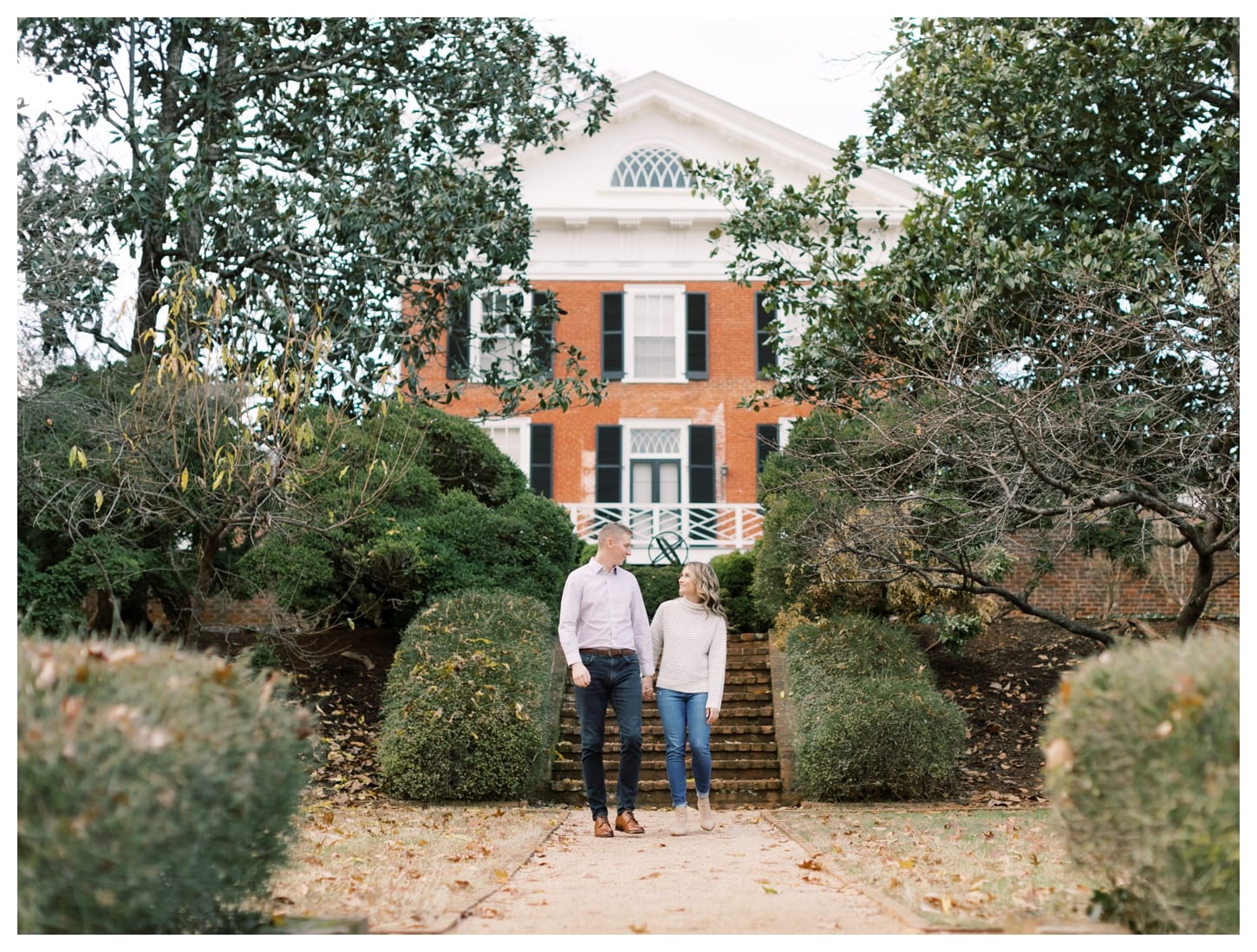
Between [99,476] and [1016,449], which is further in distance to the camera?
[99,476]

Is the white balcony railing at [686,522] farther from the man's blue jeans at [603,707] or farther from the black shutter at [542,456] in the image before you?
the man's blue jeans at [603,707]

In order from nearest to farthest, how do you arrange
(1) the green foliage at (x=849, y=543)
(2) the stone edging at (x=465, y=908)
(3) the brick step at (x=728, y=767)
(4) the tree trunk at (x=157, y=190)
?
(2) the stone edging at (x=465, y=908) → (1) the green foliage at (x=849, y=543) → (3) the brick step at (x=728, y=767) → (4) the tree trunk at (x=157, y=190)

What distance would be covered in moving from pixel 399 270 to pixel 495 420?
9860mm

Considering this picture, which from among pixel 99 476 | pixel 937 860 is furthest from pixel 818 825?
pixel 99 476

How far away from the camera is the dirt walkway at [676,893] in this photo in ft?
15.1

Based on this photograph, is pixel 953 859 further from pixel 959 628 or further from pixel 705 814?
pixel 959 628

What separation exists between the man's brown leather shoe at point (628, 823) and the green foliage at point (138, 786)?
3.96 meters

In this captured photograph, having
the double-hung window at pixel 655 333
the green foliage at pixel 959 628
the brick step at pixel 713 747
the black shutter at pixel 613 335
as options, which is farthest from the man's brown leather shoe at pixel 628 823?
the double-hung window at pixel 655 333

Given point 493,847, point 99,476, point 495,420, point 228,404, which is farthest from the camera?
point 495,420

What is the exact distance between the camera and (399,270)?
1272cm

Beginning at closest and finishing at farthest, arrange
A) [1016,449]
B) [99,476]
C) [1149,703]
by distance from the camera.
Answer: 1. [1149,703]
2. [1016,449]
3. [99,476]

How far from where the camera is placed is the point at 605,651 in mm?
7449

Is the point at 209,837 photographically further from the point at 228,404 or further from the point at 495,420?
the point at 495,420

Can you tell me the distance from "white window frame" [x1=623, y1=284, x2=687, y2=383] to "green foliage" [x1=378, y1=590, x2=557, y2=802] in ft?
41.3
